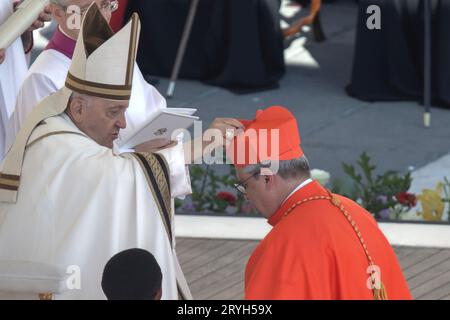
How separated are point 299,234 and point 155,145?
2.70 ft

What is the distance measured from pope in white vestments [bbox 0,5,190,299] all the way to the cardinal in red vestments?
34 centimetres

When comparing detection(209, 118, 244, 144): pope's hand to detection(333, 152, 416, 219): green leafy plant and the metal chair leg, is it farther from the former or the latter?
the metal chair leg

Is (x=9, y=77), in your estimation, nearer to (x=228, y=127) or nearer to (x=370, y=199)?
(x=228, y=127)

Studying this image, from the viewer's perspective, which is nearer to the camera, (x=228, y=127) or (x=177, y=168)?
(x=228, y=127)

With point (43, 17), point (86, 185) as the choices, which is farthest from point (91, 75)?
point (43, 17)

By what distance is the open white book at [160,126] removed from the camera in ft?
15.8

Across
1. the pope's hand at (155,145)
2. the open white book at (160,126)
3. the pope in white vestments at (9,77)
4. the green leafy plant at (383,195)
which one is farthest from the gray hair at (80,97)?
the green leafy plant at (383,195)

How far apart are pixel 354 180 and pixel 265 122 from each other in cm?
399

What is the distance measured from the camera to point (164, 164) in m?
4.62

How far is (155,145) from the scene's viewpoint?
4984mm

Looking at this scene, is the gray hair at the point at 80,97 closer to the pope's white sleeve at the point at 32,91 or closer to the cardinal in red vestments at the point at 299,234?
the cardinal in red vestments at the point at 299,234

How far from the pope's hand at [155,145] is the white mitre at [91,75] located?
1.21ft
